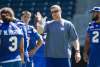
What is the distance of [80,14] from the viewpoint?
1731 cm

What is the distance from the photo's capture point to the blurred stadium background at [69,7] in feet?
53.5

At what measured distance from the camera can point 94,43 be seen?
772 centimetres

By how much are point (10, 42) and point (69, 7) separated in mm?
10902

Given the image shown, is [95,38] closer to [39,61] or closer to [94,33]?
[94,33]

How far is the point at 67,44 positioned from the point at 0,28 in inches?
52.0

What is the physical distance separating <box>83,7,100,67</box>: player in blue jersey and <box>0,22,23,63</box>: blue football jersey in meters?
1.26

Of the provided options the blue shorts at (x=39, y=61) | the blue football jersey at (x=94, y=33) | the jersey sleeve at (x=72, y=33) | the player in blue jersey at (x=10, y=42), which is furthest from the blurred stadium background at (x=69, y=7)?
the player in blue jersey at (x=10, y=42)

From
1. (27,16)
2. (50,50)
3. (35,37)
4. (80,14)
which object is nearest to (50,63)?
(50,50)

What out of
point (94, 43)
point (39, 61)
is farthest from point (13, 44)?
point (39, 61)

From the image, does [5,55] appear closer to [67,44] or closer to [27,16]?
[67,44]

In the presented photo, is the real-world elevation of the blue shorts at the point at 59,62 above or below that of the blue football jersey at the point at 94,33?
below

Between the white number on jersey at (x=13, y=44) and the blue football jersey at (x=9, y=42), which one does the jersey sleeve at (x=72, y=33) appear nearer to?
the blue football jersey at (x=9, y=42)

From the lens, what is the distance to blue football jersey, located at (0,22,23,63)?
7004 millimetres

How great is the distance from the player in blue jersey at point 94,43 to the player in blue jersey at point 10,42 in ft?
4.09
